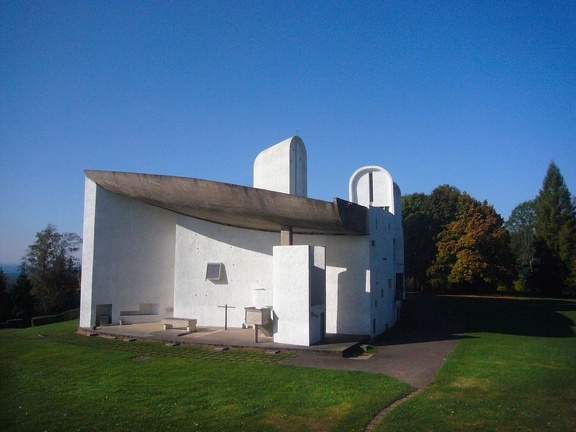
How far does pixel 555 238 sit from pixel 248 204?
42.3 m

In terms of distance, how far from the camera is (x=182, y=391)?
384 inches

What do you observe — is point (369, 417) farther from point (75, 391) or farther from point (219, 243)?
point (219, 243)

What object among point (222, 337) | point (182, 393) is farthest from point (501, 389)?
point (222, 337)

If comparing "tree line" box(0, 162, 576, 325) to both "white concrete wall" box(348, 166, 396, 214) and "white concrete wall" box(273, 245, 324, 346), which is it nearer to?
"white concrete wall" box(348, 166, 396, 214)

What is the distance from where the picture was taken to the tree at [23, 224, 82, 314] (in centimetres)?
3556

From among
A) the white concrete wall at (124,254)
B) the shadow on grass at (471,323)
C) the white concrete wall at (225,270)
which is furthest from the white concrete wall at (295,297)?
the white concrete wall at (124,254)

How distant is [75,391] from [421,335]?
12771mm

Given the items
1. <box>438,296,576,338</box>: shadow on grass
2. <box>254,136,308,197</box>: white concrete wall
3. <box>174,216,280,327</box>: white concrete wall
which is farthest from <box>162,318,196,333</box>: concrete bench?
<box>438,296,576,338</box>: shadow on grass

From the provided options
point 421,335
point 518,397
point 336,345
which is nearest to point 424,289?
point 421,335

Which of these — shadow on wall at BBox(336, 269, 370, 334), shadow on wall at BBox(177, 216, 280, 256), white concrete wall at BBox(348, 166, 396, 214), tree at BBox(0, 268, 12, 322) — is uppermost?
white concrete wall at BBox(348, 166, 396, 214)

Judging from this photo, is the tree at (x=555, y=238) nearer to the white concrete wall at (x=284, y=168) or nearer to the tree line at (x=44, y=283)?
the white concrete wall at (x=284, y=168)

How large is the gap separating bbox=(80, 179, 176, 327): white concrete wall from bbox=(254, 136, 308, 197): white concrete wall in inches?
195

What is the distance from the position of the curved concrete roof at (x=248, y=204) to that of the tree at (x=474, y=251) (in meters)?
25.9

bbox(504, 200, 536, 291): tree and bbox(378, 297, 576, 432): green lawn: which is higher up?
bbox(504, 200, 536, 291): tree
